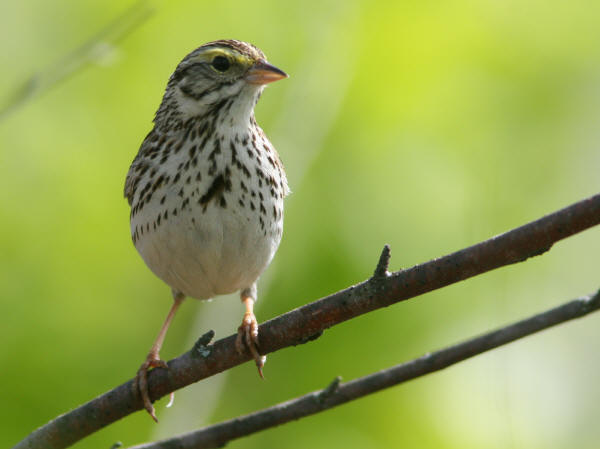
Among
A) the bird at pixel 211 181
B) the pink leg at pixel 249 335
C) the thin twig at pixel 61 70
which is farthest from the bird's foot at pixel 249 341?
the thin twig at pixel 61 70

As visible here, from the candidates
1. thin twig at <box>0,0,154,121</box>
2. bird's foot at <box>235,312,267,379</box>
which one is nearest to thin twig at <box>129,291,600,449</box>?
bird's foot at <box>235,312,267,379</box>

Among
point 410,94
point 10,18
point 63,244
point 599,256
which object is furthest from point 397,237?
point 10,18

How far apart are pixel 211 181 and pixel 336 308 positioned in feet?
5.16

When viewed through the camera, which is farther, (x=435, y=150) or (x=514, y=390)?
(x=435, y=150)

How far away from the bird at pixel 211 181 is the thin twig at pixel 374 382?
3.03 feet

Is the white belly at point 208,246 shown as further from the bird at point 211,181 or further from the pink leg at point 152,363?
the pink leg at point 152,363

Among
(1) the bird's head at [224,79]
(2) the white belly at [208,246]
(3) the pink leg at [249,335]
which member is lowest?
(3) the pink leg at [249,335]

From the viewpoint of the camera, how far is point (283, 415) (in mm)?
4016

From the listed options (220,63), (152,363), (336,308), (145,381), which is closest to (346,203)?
(220,63)

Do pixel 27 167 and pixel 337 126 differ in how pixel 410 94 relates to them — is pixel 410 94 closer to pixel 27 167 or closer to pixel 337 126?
pixel 337 126

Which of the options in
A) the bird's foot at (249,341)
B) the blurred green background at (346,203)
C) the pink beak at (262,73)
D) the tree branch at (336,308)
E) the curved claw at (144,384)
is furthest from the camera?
the blurred green background at (346,203)

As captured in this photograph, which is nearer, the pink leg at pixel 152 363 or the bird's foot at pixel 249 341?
the bird's foot at pixel 249 341

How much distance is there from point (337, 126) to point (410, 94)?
2.06 feet

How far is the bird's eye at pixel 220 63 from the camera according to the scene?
529 centimetres
